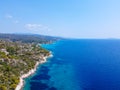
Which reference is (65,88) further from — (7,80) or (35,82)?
(7,80)

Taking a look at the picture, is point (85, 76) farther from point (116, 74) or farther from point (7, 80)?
point (7, 80)

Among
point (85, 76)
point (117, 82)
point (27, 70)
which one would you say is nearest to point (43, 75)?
point (27, 70)

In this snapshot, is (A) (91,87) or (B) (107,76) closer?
(A) (91,87)

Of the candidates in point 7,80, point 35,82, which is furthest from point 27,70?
point 7,80

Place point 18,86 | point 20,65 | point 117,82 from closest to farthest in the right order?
point 18,86 → point 117,82 → point 20,65

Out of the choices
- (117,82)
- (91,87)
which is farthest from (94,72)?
(91,87)

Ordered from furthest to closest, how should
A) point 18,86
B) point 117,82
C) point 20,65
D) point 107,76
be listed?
point 20,65 < point 107,76 < point 117,82 < point 18,86

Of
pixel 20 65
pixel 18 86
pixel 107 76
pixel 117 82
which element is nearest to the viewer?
pixel 18 86

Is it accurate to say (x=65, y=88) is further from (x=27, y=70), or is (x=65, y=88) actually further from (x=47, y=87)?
(x=27, y=70)

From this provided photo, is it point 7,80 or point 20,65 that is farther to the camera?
point 20,65
